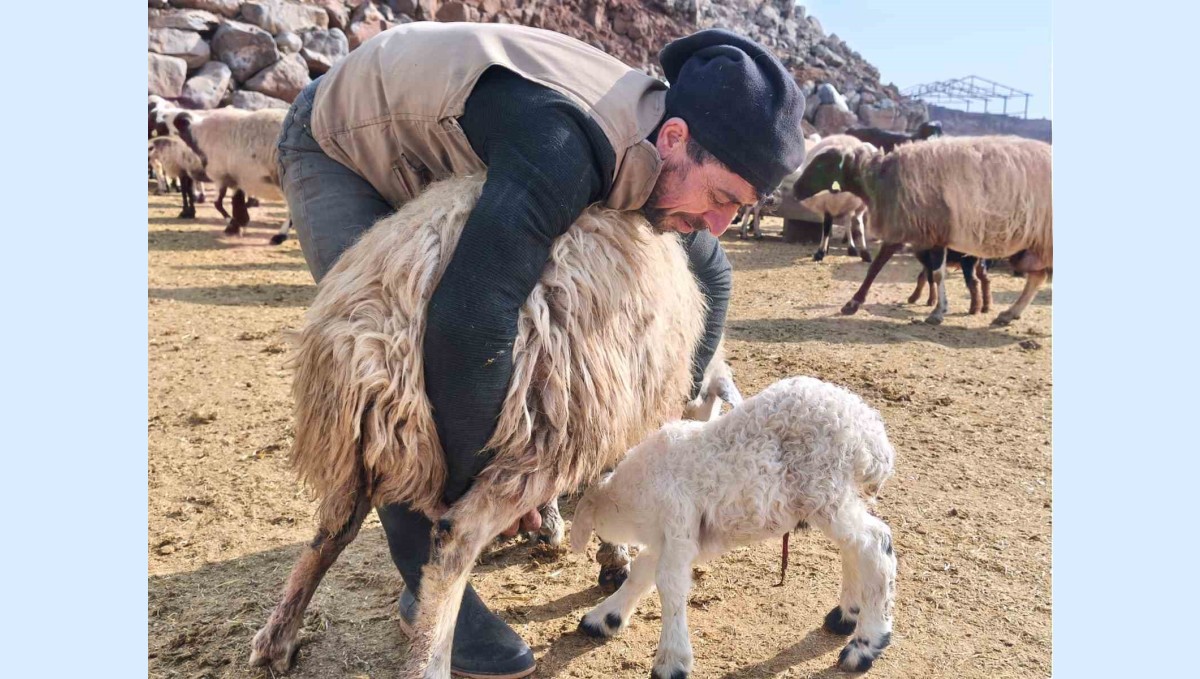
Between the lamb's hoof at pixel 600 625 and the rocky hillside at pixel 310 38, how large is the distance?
9.77 m

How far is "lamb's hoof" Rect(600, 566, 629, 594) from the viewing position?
2.49 m

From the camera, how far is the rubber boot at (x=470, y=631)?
1911mm

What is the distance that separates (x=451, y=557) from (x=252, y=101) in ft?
44.4

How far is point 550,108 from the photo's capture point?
5.33ft

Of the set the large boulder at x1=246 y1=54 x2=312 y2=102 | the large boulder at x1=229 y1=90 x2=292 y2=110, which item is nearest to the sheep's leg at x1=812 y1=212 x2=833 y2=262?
the large boulder at x1=229 y1=90 x2=292 y2=110

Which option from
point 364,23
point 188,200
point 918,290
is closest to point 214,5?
point 364,23

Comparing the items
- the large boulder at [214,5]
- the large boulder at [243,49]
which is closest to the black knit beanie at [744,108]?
the large boulder at [243,49]

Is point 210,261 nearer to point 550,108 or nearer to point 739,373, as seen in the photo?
point 739,373

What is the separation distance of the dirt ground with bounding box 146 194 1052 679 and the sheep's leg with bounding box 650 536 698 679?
131mm

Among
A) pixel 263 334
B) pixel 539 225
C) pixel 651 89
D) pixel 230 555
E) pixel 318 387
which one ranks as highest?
pixel 651 89

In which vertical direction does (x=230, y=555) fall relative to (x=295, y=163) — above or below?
below

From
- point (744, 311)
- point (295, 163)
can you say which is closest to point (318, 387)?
point (295, 163)

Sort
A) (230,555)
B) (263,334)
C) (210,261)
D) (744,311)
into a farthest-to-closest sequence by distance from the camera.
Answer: (210,261), (744,311), (263,334), (230,555)

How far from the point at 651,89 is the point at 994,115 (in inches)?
134
